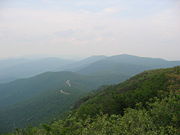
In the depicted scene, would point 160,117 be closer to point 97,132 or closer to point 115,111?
point 97,132

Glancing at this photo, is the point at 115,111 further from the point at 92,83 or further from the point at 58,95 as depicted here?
the point at 92,83

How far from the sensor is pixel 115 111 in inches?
1169

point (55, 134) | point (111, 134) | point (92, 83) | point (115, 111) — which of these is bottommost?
point (92, 83)

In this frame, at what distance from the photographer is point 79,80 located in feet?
617

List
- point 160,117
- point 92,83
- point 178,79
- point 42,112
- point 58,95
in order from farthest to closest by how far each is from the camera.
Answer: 1. point 92,83
2. point 58,95
3. point 42,112
4. point 178,79
5. point 160,117

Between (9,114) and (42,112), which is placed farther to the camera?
(9,114)

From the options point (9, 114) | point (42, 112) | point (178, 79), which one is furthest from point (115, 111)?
point (9, 114)

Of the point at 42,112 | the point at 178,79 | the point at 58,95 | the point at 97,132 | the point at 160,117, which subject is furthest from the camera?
the point at 58,95

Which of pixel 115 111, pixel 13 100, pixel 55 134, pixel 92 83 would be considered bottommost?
pixel 13 100

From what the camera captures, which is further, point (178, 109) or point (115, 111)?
point (115, 111)

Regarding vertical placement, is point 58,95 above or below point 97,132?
below

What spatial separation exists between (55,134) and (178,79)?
1070 inches

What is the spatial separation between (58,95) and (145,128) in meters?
109

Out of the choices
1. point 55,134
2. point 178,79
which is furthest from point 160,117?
point 178,79
